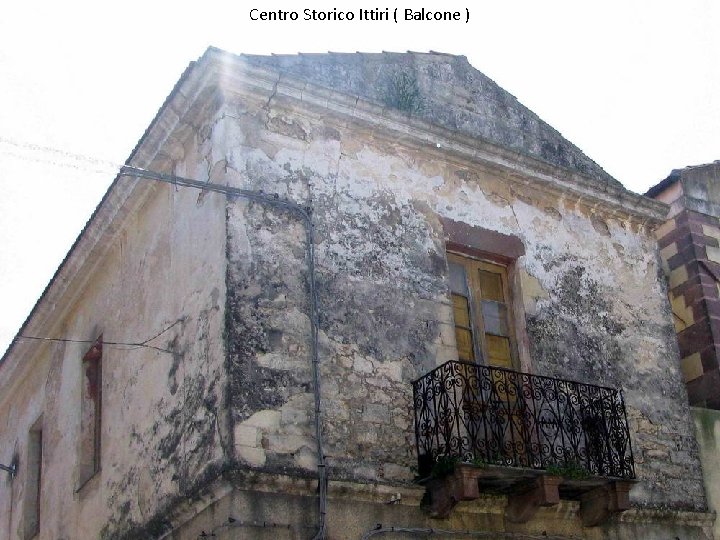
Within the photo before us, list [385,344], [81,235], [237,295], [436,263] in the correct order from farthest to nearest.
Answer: [81,235], [436,263], [385,344], [237,295]

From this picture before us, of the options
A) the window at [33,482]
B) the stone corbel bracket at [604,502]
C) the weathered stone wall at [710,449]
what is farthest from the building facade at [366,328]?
the window at [33,482]

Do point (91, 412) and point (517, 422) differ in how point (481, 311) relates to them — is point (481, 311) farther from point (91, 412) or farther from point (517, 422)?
point (91, 412)

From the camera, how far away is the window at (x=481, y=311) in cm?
984

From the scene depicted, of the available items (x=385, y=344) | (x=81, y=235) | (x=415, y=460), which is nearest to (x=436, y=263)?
(x=385, y=344)

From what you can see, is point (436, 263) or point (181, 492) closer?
point (181, 492)

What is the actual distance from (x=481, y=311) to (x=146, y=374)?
3.25 m

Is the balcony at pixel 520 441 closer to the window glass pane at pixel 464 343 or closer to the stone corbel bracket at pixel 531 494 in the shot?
the stone corbel bracket at pixel 531 494

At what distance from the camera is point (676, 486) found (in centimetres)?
1030

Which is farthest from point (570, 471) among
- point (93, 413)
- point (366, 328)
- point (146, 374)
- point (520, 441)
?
point (93, 413)

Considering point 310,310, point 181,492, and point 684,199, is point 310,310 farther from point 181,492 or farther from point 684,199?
point 684,199

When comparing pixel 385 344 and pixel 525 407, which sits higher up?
pixel 385 344

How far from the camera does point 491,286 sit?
10398 millimetres

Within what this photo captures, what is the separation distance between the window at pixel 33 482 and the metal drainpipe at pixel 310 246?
558 cm

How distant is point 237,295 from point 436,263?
2.18 m
